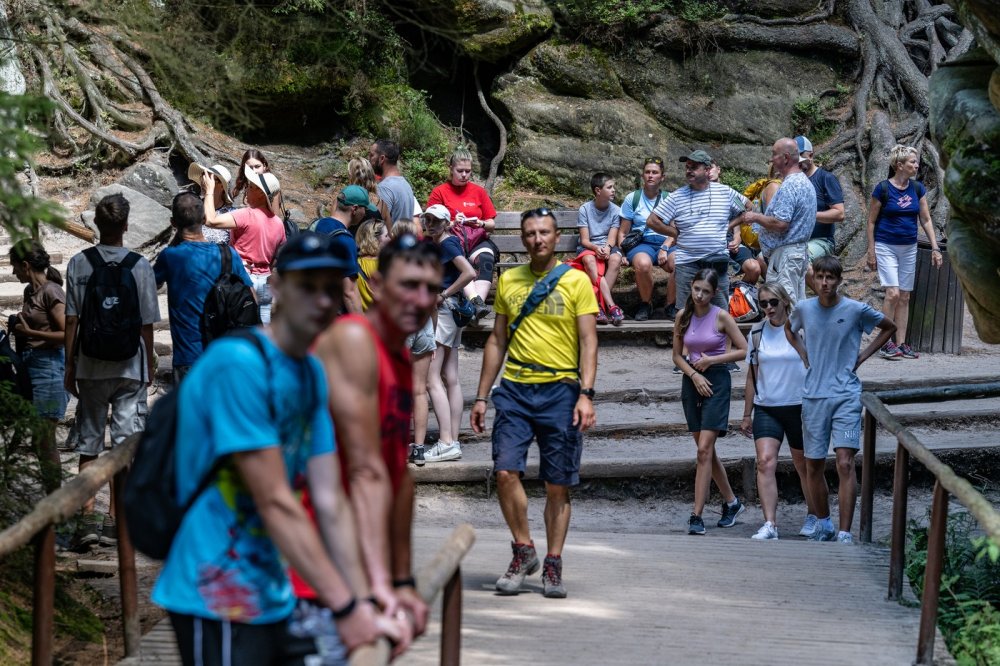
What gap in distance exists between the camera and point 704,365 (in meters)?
8.47

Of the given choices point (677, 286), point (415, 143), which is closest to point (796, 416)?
point (677, 286)

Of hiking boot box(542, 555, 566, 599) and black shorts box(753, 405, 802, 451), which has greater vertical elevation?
black shorts box(753, 405, 802, 451)

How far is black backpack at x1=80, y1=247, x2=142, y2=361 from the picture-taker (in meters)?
6.98

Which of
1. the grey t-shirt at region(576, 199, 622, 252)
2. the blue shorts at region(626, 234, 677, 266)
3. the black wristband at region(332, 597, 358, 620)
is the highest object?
the grey t-shirt at region(576, 199, 622, 252)

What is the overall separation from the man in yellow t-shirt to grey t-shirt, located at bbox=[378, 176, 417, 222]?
3586 millimetres

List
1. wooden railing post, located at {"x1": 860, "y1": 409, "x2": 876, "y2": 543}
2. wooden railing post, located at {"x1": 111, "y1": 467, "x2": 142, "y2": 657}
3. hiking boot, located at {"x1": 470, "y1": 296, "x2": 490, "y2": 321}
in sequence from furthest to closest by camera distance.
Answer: hiking boot, located at {"x1": 470, "y1": 296, "x2": 490, "y2": 321}
wooden railing post, located at {"x1": 860, "y1": 409, "x2": 876, "y2": 543}
wooden railing post, located at {"x1": 111, "y1": 467, "x2": 142, "y2": 657}

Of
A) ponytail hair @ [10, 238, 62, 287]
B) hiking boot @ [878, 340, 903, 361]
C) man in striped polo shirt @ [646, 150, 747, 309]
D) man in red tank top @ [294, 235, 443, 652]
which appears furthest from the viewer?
hiking boot @ [878, 340, 903, 361]

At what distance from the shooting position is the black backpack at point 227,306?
7398 millimetres

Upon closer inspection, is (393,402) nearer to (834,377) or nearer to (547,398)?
(547,398)

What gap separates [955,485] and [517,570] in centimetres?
233

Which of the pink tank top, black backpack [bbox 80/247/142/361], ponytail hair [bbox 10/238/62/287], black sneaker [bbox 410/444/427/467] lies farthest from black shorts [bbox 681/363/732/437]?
ponytail hair [bbox 10/238/62/287]

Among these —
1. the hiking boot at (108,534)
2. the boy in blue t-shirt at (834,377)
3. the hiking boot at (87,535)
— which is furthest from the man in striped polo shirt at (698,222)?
the hiking boot at (87,535)

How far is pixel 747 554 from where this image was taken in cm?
734

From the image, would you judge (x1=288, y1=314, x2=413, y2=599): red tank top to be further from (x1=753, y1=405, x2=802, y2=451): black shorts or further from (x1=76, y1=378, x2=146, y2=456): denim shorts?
(x1=753, y1=405, x2=802, y2=451): black shorts
